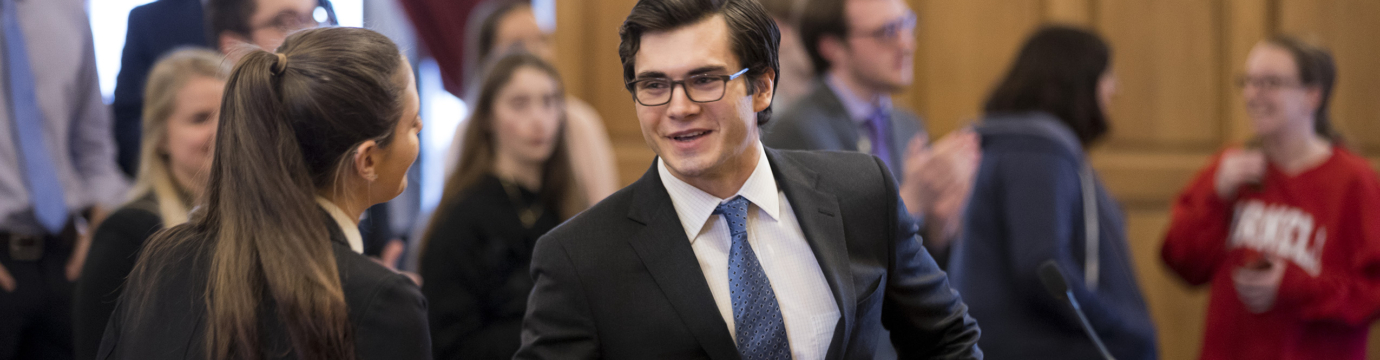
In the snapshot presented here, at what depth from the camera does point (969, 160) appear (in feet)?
8.26

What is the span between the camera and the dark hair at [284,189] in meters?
1.18

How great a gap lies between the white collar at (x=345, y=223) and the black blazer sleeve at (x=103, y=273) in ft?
2.25

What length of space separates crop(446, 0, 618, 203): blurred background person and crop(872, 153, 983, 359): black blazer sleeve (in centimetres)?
155

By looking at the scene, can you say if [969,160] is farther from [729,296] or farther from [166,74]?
[166,74]

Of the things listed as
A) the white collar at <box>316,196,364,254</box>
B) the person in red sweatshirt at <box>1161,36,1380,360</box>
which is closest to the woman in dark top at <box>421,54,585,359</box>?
the white collar at <box>316,196,364,254</box>

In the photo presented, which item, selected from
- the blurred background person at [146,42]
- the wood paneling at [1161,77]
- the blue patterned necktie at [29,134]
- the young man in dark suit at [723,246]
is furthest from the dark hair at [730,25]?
the wood paneling at [1161,77]

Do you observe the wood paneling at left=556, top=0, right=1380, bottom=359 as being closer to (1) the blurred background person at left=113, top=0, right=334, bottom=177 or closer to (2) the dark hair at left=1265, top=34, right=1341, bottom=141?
(2) the dark hair at left=1265, top=34, right=1341, bottom=141

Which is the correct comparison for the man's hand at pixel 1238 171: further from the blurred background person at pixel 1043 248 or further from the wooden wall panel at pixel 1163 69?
the wooden wall panel at pixel 1163 69

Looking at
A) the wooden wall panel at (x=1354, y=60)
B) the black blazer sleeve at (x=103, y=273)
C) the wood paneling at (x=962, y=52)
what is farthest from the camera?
the wooden wall panel at (x=1354, y=60)

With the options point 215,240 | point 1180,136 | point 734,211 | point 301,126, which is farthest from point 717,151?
point 1180,136

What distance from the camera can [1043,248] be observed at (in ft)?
7.63

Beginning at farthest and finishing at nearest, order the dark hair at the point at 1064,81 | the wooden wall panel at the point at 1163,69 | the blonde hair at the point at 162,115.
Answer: the wooden wall panel at the point at 1163,69 → the dark hair at the point at 1064,81 → the blonde hair at the point at 162,115

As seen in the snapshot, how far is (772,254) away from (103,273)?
4.24 ft

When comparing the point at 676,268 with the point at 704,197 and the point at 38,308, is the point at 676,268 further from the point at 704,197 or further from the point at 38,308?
the point at 38,308
